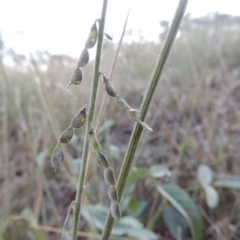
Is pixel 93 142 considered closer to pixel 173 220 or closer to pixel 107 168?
pixel 107 168

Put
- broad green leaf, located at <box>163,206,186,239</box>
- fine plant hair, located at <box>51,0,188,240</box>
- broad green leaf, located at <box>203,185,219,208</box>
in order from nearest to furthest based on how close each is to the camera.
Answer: fine plant hair, located at <box>51,0,188,240</box> < broad green leaf, located at <box>203,185,219,208</box> < broad green leaf, located at <box>163,206,186,239</box>

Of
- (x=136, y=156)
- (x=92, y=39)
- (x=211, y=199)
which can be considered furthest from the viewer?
(x=136, y=156)

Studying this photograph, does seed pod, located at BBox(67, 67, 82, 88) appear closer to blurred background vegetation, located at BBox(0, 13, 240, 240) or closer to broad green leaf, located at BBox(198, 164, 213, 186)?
blurred background vegetation, located at BBox(0, 13, 240, 240)

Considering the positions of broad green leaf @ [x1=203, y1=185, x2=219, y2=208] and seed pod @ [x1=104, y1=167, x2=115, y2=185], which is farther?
broad green leaf @ [x1=203, y1=185, x2=219, y2=208]

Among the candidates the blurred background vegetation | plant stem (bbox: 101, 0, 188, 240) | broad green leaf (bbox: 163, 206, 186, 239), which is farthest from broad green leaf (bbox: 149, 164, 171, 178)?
plant stem (bbox: 101, 0, 188, 240)

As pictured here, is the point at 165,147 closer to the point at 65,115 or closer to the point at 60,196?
the point at 60,196

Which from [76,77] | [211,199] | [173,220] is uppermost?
[76,77]

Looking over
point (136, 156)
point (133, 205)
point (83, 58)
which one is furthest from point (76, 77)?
point (136, 156)
